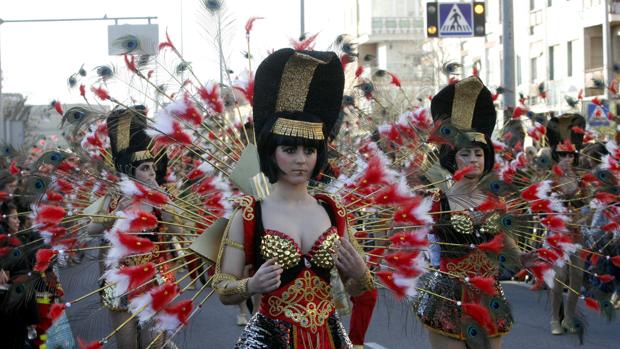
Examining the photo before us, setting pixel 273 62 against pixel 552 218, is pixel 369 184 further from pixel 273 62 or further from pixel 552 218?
pixel 552 218

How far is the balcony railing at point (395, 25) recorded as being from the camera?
71.4 m

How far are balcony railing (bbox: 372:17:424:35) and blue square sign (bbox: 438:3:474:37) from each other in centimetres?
5208

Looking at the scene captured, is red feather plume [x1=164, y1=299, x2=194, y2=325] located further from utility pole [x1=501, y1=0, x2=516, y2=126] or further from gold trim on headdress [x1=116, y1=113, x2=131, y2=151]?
utility pole [x1=501, y1=0, x2=516, y2=126]

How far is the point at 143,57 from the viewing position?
5.93 metres

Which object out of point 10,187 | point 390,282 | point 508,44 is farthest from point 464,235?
point 508,44

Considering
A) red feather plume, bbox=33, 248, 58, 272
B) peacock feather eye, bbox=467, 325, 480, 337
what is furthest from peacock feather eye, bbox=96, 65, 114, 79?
peacock feather eye, bbox=467, 325, 480, 337

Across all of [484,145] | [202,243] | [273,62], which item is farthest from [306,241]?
[484,145]

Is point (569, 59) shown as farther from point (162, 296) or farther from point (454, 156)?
point (162, 296)

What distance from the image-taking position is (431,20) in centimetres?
1959

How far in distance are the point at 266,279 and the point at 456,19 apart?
1539 centimetres

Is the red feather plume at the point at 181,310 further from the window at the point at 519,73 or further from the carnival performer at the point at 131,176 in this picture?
the window at the point at 519,73

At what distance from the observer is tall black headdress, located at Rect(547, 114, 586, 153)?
11450 millimetres

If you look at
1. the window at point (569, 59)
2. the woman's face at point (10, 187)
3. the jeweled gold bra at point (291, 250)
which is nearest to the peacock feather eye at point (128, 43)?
the jeweled gold bra at point (291, 250)

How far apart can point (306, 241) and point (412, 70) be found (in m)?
41.9
